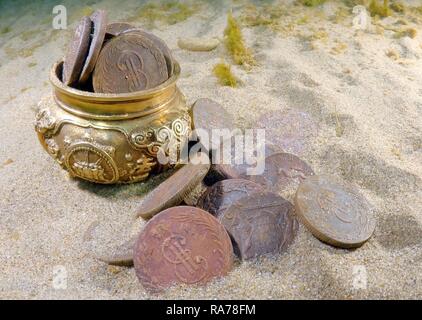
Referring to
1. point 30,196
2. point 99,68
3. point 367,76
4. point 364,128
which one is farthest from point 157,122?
point 367,76

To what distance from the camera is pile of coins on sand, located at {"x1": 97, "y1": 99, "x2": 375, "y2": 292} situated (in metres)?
1.65

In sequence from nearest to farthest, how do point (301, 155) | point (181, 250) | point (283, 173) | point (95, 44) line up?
point (181, 250) → point (95, 44) → point (283, 173) → point (301, 155)

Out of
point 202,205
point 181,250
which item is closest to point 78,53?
point 202,205

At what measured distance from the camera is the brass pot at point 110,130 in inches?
76.9

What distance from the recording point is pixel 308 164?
2.37 meters

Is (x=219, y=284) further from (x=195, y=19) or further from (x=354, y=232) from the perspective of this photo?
(x=195, y=19)

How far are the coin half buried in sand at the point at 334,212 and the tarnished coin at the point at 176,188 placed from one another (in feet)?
1.59

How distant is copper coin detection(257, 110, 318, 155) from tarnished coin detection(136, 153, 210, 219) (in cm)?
82

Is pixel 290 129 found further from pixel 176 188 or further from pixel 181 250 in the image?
pixel 181 250

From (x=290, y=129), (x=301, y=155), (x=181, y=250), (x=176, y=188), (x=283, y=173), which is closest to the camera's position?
(x=181, y=250)

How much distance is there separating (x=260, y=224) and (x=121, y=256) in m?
0.63

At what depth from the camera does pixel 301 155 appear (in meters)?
2.51

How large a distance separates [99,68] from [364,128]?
175cm

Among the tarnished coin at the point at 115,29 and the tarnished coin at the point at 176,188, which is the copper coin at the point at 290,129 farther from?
the tarnished coin at the point at 115,29
